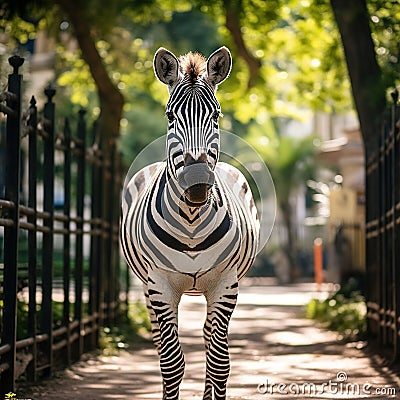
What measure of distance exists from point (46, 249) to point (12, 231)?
1.59m

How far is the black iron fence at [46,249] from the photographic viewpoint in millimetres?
8344

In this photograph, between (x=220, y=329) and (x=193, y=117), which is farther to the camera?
(x=220, y=329)

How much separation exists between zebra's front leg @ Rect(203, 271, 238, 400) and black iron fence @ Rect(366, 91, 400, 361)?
3063mm

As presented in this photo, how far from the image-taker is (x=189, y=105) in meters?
7.06

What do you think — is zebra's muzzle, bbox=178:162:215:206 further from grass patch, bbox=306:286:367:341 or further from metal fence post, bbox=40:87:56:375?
grass patch, bbox=306:286:367:341

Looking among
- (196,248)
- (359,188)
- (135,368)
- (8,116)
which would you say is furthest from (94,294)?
(359,188)

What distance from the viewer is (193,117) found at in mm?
6984

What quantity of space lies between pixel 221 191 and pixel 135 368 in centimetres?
403

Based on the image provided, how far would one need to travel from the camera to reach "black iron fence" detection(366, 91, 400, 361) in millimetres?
10438

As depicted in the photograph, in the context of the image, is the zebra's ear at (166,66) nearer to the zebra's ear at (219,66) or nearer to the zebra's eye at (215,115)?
the zebra's ear at (219,66)

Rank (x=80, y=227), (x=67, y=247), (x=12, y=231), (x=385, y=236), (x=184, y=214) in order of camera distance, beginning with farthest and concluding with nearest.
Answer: (x=80, y=227) < (x=385, y=236) < (x=67, y=247) < (x=12, y=231) < (x=184, y=214)

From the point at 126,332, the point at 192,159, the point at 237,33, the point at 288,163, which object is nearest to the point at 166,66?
the point at 192,159

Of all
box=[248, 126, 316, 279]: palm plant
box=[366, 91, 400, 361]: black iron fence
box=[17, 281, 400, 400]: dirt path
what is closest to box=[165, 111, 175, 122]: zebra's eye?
box=[17, 281, 400, 400]: dirt path

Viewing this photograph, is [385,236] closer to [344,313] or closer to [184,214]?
[344,313]
